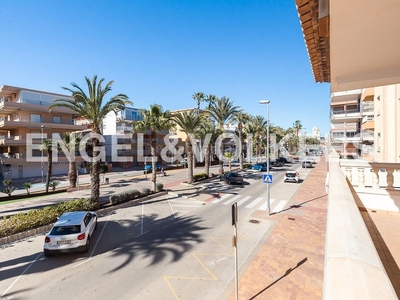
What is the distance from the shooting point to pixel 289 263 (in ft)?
27.8

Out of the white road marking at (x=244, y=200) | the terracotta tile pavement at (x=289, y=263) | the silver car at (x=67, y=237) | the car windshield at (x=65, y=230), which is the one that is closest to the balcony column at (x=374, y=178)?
the terracotta tile pavement at (x=289, y=263)

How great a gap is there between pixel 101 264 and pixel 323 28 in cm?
1042

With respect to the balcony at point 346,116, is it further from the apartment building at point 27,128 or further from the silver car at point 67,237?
the apartment building at point 27,128

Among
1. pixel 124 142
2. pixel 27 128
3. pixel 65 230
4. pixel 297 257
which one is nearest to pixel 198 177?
pixel 65 230

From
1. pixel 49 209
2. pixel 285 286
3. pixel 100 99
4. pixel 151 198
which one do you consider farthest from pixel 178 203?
pixel 285 286

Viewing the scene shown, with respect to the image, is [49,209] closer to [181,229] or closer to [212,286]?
[181,229]

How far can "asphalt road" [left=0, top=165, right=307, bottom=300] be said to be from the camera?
7.41 meters

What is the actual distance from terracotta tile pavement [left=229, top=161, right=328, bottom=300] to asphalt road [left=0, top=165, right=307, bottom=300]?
60cm

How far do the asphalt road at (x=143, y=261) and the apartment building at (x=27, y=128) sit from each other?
1053 inches

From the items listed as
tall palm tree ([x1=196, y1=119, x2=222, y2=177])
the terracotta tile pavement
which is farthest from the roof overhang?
tall palm tree ([x1=196, y1=119, x2=222, y2=177])

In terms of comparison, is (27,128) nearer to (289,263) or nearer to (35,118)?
(35,118)

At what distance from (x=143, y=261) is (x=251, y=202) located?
36.7 ft

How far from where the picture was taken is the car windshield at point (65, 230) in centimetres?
A: 951

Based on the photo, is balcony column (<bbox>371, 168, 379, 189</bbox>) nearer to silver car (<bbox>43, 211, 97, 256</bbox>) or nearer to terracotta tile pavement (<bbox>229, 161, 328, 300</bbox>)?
terracotta tile pavement (<bbox>229, 161, 328, 300</bbox>)
